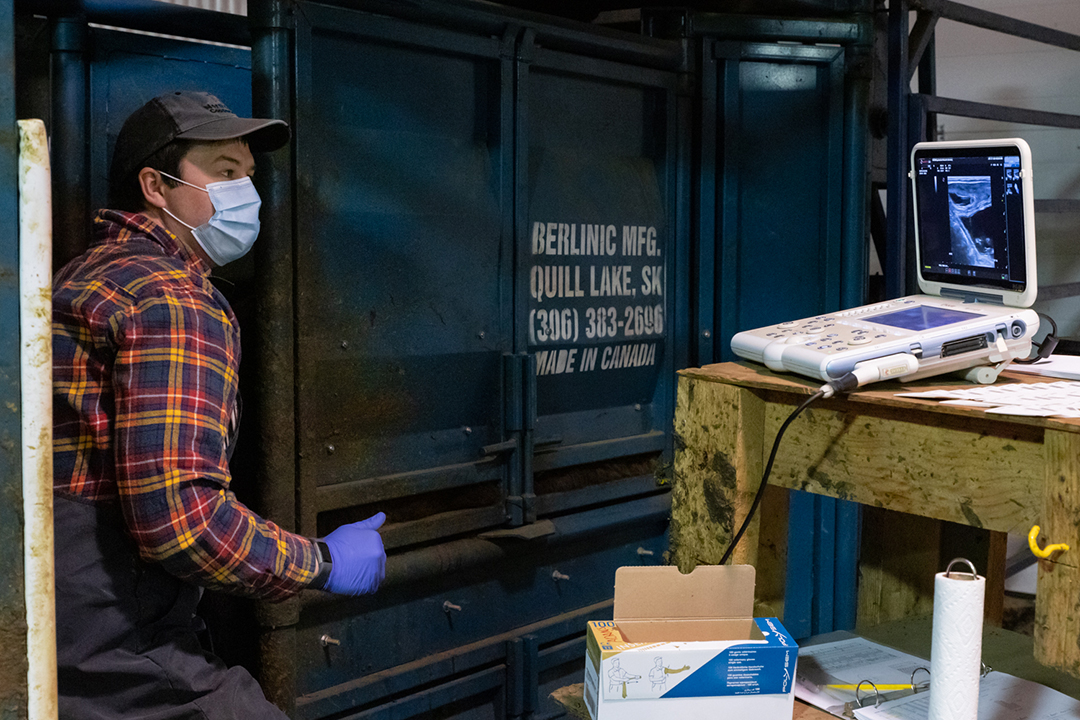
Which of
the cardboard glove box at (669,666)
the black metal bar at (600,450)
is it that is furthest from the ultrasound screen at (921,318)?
the black metal bar at (600,450)

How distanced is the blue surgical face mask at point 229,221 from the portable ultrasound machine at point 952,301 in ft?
3.47

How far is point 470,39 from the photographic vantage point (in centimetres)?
268

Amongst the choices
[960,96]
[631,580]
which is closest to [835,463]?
[631,580]

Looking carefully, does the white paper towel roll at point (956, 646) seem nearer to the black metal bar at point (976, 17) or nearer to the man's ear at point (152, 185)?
the man's ear at point (152, 185)

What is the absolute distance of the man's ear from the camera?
83.8 inches

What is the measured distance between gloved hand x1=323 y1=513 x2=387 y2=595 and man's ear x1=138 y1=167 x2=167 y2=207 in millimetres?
785

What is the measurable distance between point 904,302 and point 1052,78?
3.44 m

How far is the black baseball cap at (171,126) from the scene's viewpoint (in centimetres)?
209

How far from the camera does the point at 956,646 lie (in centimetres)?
139

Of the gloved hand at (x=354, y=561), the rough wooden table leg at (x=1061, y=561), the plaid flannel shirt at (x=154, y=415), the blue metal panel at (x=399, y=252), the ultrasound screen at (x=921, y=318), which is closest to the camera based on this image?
the rough wooden table leg at (x=1061, y=561)

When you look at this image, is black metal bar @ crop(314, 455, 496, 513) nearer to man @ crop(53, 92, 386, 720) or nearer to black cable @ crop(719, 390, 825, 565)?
man @ crop(53, 92, 386, 720)

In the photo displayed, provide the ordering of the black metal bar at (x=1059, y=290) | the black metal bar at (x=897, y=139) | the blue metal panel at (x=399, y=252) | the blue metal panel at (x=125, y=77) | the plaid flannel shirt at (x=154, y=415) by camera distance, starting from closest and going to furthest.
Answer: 1. the plaid flannel shirt at (x=154, y=415)
2. the blue metal panel at (x=125, y=77)
3. the blue metal panel at (x=399, y=252)
4. the black metal bar at (x=897, y=139)
5. the black metal bar at (x=1059, y=290)

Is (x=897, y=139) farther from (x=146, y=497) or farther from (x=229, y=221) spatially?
(x=146, y=497)

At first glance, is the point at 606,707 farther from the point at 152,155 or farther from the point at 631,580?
the point at 152,155
